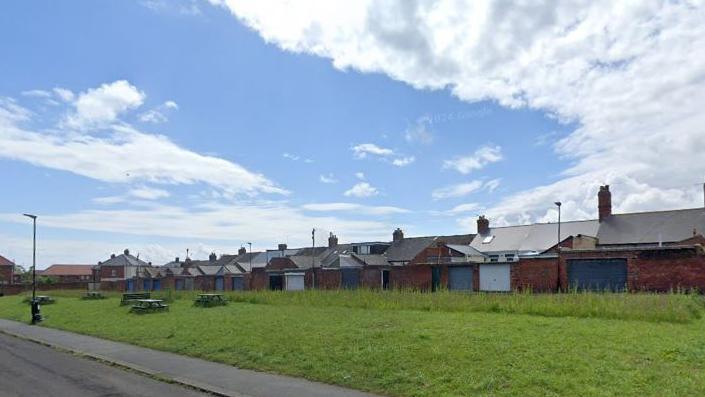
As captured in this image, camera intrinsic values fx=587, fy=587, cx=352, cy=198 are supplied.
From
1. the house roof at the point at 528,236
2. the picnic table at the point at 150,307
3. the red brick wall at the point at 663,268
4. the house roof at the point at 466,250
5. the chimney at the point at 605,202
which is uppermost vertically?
the chimney at the point at 605,202

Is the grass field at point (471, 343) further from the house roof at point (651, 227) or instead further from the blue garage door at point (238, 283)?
the blue garage door at point (238, 283)

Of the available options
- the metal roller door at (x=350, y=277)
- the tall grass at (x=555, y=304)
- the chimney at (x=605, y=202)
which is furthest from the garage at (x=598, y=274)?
the metal roller door at (x=350, y=277)

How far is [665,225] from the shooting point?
43.2 m

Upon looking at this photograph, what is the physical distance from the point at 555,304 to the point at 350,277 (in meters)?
34.5

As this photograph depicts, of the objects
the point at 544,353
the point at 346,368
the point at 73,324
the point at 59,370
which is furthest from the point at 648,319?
the point at 73,324

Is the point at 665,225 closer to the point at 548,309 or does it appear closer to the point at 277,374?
the point at 548,309

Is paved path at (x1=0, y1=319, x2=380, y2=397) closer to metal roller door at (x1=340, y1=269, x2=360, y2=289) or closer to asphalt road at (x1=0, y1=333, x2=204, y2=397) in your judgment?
asphalt road at (x1=0, y1=333, x2=204, y2=397)

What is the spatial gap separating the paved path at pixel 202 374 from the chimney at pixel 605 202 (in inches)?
1609

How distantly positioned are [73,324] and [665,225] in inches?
1558

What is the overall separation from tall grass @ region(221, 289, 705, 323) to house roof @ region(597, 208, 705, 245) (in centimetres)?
2358

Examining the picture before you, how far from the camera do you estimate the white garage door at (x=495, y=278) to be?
1377 inches

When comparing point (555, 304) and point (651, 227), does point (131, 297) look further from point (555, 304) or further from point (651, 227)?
point (651, 227)

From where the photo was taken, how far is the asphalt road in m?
10.7

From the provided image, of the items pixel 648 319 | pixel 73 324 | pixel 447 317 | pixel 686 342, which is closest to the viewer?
pixel 686 342
